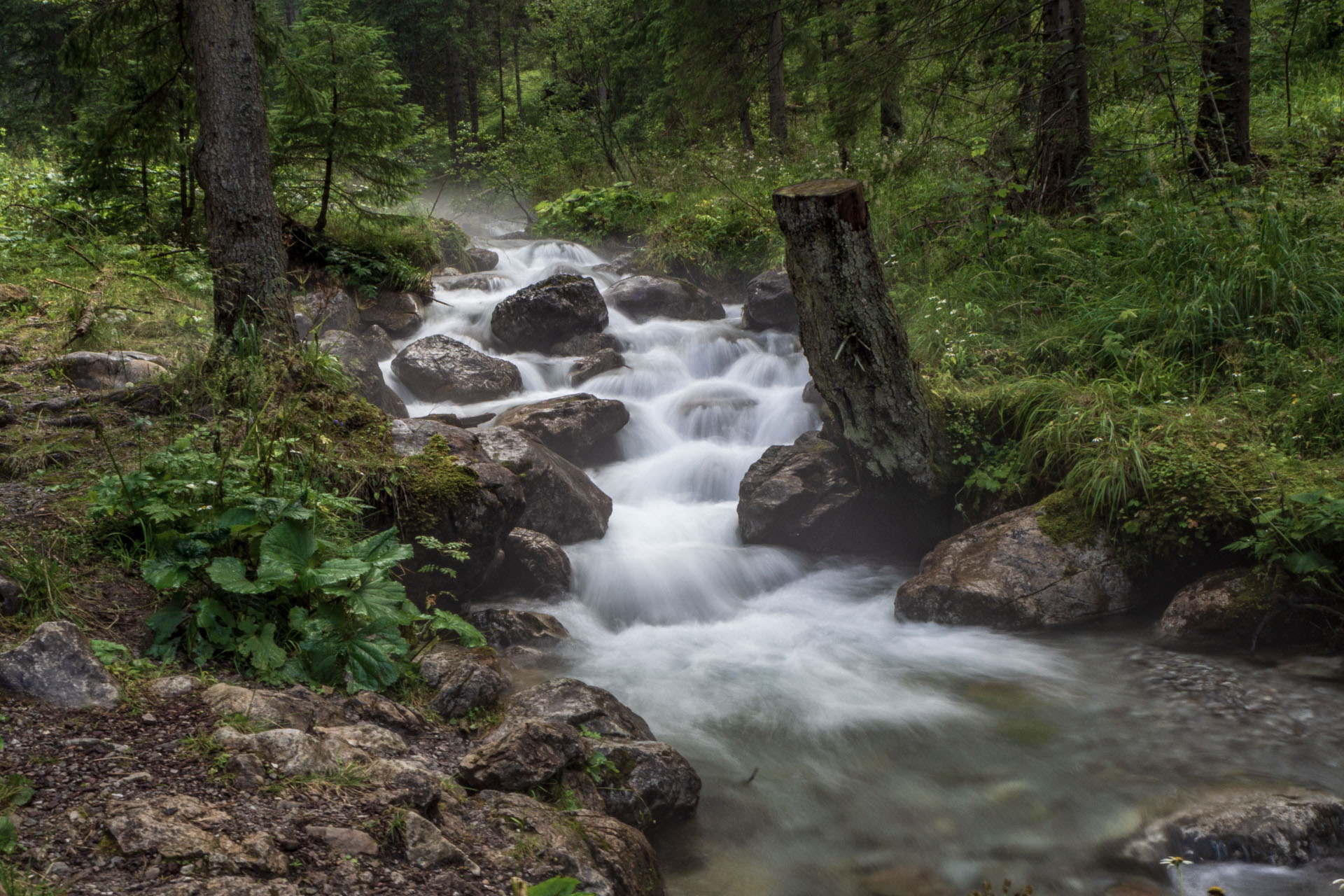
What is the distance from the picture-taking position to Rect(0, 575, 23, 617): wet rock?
2.88 meters

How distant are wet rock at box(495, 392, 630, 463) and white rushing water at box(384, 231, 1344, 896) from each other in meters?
0.46

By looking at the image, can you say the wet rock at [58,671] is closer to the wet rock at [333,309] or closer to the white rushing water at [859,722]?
the white rushing water at [859,722]

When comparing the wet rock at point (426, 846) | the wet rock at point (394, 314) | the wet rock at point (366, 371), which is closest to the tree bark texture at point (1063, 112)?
the wet rock at point (366, 371)

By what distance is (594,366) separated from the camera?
1035cm


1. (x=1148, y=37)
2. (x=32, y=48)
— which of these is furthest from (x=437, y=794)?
(x=32, y=48)

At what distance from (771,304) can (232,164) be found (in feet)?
21.4

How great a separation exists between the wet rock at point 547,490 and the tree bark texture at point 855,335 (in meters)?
2.34

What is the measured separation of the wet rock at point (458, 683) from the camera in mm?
3641

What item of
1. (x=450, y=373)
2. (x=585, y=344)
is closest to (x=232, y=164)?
(x=450, y=373)

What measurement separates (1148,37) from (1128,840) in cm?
803

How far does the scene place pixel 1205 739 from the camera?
4.18 metres

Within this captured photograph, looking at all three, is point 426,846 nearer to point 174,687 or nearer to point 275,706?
point 275,706

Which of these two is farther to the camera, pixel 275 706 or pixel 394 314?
pixel 394 314

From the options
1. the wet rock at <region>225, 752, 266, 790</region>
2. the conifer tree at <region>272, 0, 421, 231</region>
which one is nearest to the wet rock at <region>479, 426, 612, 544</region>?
the wet rock at <region>225, 752, 266, 790</region>
